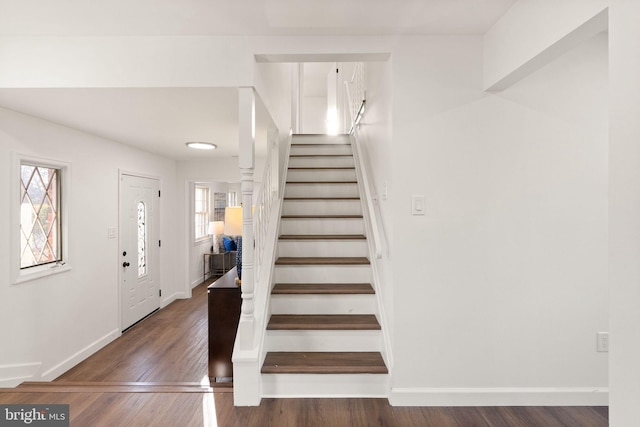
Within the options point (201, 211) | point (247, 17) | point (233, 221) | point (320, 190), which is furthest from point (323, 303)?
point (201, 211)

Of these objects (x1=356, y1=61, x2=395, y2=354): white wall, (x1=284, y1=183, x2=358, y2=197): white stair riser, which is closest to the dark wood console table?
(x1=356, y1=61, x2=395, y2=354): white wall

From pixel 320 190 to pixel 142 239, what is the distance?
280cm

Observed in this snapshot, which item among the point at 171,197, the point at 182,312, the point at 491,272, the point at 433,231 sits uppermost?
the point at 171,197

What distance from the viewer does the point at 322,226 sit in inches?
124

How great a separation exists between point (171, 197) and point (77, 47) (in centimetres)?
341

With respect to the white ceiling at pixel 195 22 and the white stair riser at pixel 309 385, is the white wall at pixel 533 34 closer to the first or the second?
the white ceiling at pixel 195 22

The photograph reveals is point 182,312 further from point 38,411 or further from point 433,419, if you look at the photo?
point 433,419

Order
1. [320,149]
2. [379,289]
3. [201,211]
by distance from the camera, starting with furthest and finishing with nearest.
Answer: [201,211], [320,149], [379,289]

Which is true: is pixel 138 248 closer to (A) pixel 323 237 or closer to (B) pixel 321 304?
(A) pixel 323 237

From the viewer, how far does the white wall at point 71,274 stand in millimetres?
2574

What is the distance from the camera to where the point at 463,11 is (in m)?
1.82

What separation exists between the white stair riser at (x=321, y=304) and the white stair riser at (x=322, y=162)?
192cm

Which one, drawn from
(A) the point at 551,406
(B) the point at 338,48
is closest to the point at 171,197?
(B) the point at 338,48

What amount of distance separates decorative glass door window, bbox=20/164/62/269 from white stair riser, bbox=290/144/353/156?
8.39 feet
